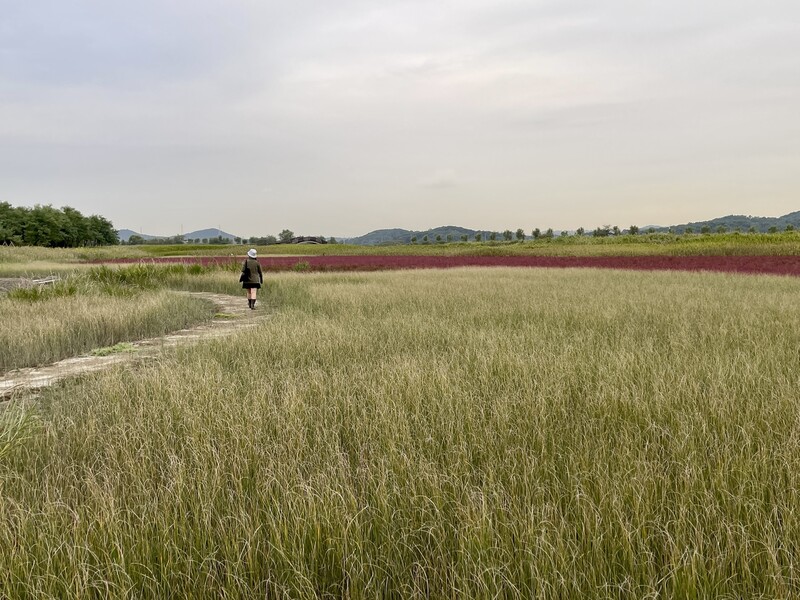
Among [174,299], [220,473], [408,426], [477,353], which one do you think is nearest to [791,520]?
[408,426]

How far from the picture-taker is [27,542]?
7.67 feet

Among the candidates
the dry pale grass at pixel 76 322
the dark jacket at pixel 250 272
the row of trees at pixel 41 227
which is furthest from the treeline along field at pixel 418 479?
the row of trees at pixel 41 227

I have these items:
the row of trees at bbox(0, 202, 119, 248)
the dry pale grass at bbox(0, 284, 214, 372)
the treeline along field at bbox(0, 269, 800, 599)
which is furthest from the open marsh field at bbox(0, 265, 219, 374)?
the row of trees at bbox(0, 202, 119, 248)

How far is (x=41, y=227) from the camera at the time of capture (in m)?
80.8

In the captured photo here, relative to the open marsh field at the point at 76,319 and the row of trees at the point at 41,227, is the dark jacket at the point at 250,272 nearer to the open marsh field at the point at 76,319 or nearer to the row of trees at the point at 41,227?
the open marsh field at the point at 76,319

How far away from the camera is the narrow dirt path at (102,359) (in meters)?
5.80

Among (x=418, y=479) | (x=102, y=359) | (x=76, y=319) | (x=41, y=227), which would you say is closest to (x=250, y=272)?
(x=76, y=319)

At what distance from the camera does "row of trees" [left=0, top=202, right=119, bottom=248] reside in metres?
76.8

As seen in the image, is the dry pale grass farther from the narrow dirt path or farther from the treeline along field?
the treeline along field

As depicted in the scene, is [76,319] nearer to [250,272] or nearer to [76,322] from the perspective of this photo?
[76,322]

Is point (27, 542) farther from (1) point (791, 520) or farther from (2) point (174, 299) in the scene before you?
(2) point (174, 299)

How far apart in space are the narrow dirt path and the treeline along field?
749 millimetres

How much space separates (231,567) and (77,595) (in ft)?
2.02

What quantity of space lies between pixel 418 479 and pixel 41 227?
10264 centimetres
